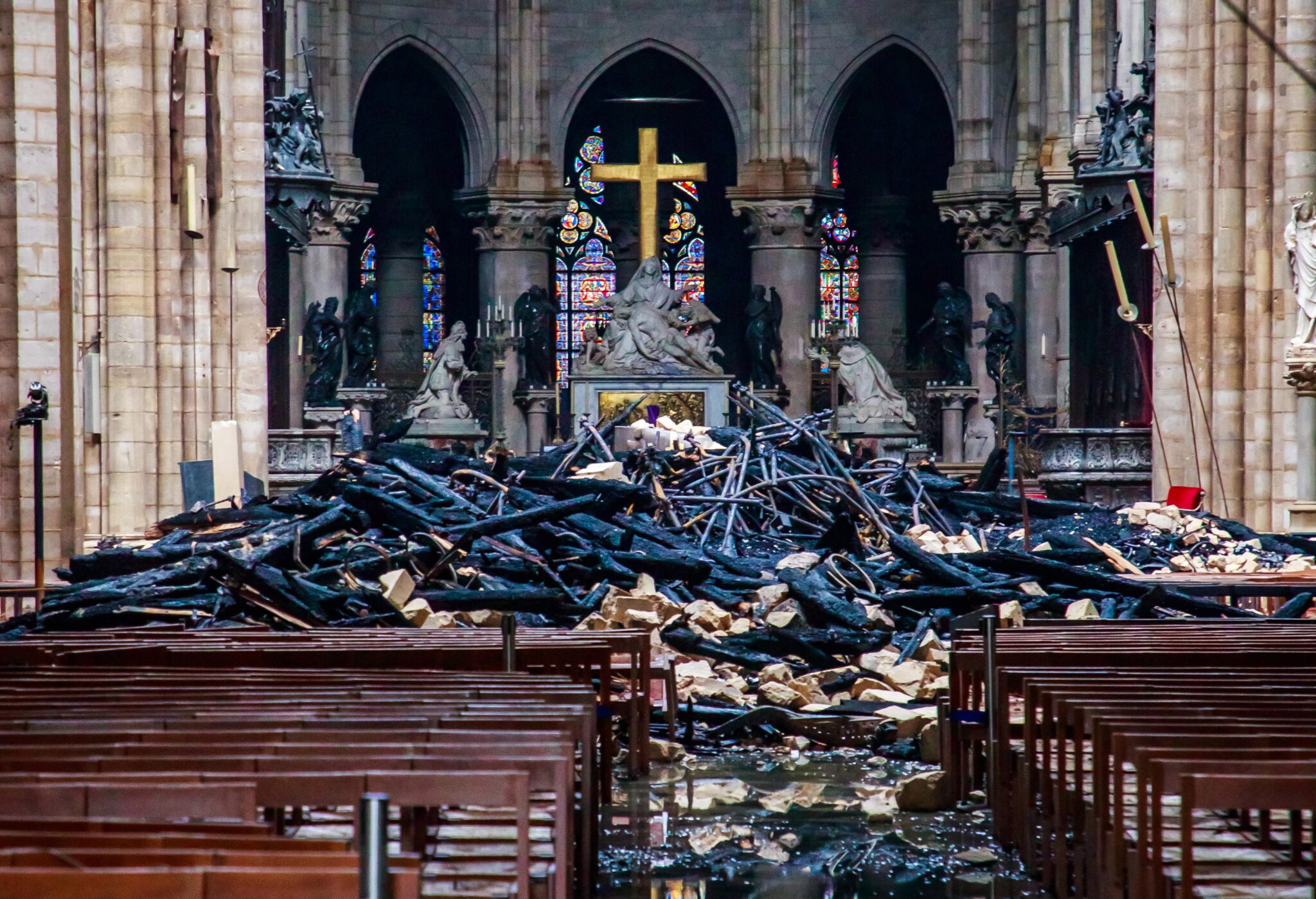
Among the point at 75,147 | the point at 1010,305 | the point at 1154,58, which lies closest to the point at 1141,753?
the point at 75,147

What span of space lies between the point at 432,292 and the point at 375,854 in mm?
36742

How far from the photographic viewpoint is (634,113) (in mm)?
40406

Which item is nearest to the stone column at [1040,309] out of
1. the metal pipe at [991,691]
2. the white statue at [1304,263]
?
the white statue at [1304,263]

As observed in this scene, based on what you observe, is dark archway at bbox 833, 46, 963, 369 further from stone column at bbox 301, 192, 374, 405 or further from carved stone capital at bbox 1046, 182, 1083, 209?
stone column at bbox 301, 192, 374, 405

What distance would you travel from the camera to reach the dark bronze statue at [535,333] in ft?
117

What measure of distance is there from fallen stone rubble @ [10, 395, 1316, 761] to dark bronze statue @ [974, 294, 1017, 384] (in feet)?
48.7

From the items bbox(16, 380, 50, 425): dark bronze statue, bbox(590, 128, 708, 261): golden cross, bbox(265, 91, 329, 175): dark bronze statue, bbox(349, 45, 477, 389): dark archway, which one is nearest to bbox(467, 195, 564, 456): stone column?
bbox(349, 45, 477, 389): dark archway

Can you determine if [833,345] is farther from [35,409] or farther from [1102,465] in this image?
[35,409]

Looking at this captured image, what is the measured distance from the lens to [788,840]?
8266mm

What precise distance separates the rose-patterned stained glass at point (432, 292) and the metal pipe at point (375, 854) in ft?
118

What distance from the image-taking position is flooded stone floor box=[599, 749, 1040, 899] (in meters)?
7.35

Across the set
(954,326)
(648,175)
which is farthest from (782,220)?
A: (954,326)

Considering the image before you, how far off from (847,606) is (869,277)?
2686 centimetres

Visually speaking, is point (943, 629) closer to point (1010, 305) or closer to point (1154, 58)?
point (1154, 58)
